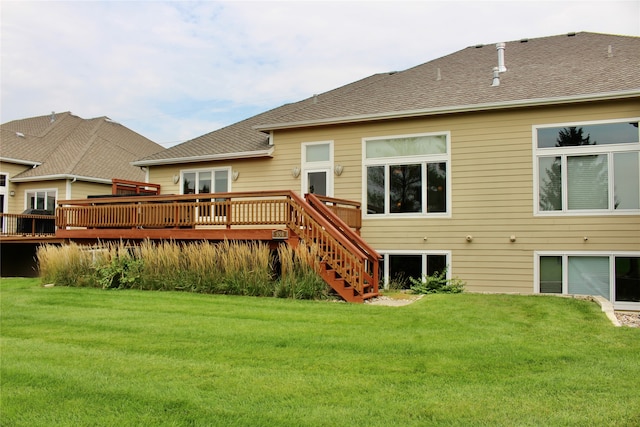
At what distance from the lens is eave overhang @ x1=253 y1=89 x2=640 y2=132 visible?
9.92 meters

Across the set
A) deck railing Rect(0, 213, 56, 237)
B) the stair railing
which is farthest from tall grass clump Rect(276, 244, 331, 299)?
deck railing Rect(0, 213, 56, 237)

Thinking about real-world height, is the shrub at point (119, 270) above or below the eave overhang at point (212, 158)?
below

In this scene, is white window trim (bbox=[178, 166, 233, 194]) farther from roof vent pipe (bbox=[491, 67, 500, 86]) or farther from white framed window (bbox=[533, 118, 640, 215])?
white framed window (bbox=[533, 118, 640, 215])

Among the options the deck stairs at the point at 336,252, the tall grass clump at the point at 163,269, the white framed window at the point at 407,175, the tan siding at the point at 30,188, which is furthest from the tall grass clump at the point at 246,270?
the tan siding at the point at 30,188

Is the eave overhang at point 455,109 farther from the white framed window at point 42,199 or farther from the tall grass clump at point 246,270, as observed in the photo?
the white framed window at point 42,199

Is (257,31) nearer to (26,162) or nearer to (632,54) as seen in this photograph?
(632,54)

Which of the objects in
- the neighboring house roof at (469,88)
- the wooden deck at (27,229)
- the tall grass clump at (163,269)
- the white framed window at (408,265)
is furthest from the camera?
the wooden deck at (27,229)

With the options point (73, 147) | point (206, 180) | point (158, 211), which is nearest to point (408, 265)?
point (158, 211)

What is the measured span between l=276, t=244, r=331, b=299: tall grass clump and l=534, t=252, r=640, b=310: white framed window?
4.53 metres

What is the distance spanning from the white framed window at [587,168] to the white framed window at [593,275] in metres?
0.86

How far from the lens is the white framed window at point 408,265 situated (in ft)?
37.1

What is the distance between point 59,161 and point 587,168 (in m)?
19.4

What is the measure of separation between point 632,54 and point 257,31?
9.21 meters

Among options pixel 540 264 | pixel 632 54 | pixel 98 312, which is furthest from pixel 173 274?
pixel 632 54
